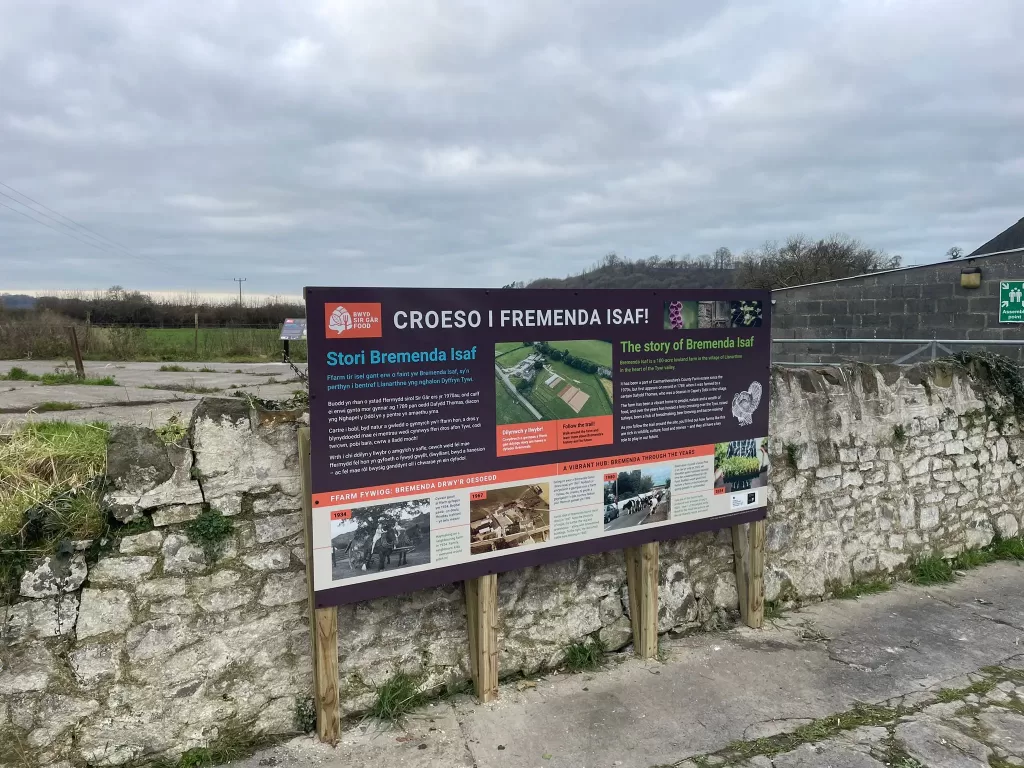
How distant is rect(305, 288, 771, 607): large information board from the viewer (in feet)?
10.00

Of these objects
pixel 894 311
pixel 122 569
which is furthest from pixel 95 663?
pixel 894 311

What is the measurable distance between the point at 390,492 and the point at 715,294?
2.30 m

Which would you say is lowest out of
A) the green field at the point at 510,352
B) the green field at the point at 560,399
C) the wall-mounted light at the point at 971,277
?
the green field at the point at 560,399

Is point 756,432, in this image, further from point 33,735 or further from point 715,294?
point 33,735

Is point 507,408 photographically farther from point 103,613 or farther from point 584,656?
Result: point 103,613

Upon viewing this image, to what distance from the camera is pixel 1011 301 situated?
28.9ft

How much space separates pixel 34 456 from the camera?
325 centimetres

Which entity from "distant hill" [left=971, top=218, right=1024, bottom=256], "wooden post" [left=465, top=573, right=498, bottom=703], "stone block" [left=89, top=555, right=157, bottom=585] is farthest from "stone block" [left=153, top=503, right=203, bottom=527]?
"distant hill" [left=971, top=218, right=1024, bottom=256]

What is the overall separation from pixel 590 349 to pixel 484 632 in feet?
5.21

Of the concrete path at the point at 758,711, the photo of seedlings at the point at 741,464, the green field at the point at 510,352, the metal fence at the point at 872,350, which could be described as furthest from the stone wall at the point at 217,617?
the metal fence at the point at 872,350

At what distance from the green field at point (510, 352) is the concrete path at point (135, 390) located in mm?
1710

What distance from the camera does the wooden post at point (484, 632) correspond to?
11.6 ft

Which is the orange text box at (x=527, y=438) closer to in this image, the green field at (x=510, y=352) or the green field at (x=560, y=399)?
the green field at (x=560, y=399)

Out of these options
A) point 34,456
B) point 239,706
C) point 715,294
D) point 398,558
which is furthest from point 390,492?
point 715,294
